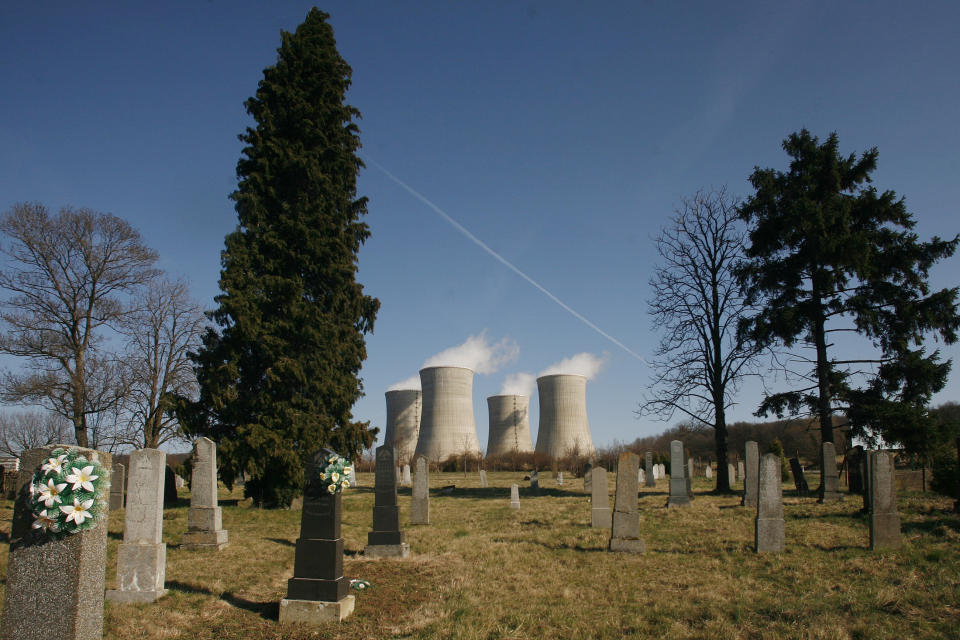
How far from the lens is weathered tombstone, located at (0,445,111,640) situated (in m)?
3.93

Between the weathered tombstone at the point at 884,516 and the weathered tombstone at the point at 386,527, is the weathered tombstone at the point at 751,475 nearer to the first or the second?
the weathered tombstone at the point at 884,516

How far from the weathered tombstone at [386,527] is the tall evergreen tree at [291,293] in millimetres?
6034

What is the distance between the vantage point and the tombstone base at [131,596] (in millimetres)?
6602

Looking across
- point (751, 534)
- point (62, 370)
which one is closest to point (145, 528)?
point (751, 534)

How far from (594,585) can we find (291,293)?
1216 cm

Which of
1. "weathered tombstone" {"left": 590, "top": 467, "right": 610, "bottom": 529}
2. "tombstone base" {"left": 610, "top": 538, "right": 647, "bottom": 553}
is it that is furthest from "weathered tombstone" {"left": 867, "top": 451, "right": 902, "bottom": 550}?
"weathered tombstone" {"left": 590, "top": 467, "right": 610, "bottom": 529}

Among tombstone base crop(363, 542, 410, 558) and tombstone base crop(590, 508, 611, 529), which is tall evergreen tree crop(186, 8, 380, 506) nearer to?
tombstone base crop(363, 542, 410, 558)

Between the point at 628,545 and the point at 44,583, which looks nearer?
the point at 44,583

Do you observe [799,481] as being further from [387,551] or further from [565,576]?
[387,551]

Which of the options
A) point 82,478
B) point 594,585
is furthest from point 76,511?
point 594,585

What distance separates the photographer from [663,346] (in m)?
20.7

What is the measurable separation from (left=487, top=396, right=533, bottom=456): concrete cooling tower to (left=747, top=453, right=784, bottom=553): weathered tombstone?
113ft

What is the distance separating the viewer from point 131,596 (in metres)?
6.62

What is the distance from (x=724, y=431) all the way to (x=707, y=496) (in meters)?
2.37
